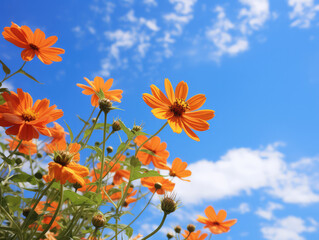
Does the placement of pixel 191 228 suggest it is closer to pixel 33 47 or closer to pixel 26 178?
pixel 26 178

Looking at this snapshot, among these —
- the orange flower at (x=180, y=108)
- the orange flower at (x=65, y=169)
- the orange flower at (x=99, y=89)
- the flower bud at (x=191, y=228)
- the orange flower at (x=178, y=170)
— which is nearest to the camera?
the orange flower at (x=65, y=169)

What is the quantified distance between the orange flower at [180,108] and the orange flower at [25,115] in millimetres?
384

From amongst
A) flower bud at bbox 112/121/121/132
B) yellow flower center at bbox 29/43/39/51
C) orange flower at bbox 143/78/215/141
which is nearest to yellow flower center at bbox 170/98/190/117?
orange flower at bbox 143/78/215/141

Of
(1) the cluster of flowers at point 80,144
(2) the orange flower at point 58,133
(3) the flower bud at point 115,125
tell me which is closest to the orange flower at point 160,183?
(1) the cluster of flowers at point 80,144

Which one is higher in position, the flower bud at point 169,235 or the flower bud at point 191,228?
the flower bud at point 191,228

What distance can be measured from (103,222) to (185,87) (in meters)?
0.66

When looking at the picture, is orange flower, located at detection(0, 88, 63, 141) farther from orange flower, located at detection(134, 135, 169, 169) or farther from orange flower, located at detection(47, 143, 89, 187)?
orange flower, located at detection(134, 135, 169, 169)

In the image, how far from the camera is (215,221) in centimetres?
201

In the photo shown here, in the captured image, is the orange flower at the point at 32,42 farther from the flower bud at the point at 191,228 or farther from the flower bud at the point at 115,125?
the flower bud at the point at 191,228

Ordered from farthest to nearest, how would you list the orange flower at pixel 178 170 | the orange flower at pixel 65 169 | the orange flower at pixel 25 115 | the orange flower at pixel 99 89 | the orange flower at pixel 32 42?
the orange flower at pixel 178 170, the orange flower at pixel 99 89, the orange flower at pixel 32 42, the orange flower at pixel 25 115, the orange flower at pixel 65 169

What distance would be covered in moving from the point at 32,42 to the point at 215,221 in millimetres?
1504

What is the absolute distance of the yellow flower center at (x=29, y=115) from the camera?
3.99ft

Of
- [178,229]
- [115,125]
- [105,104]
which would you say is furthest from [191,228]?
[105,104]

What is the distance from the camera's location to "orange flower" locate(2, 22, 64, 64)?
53.6 inches
